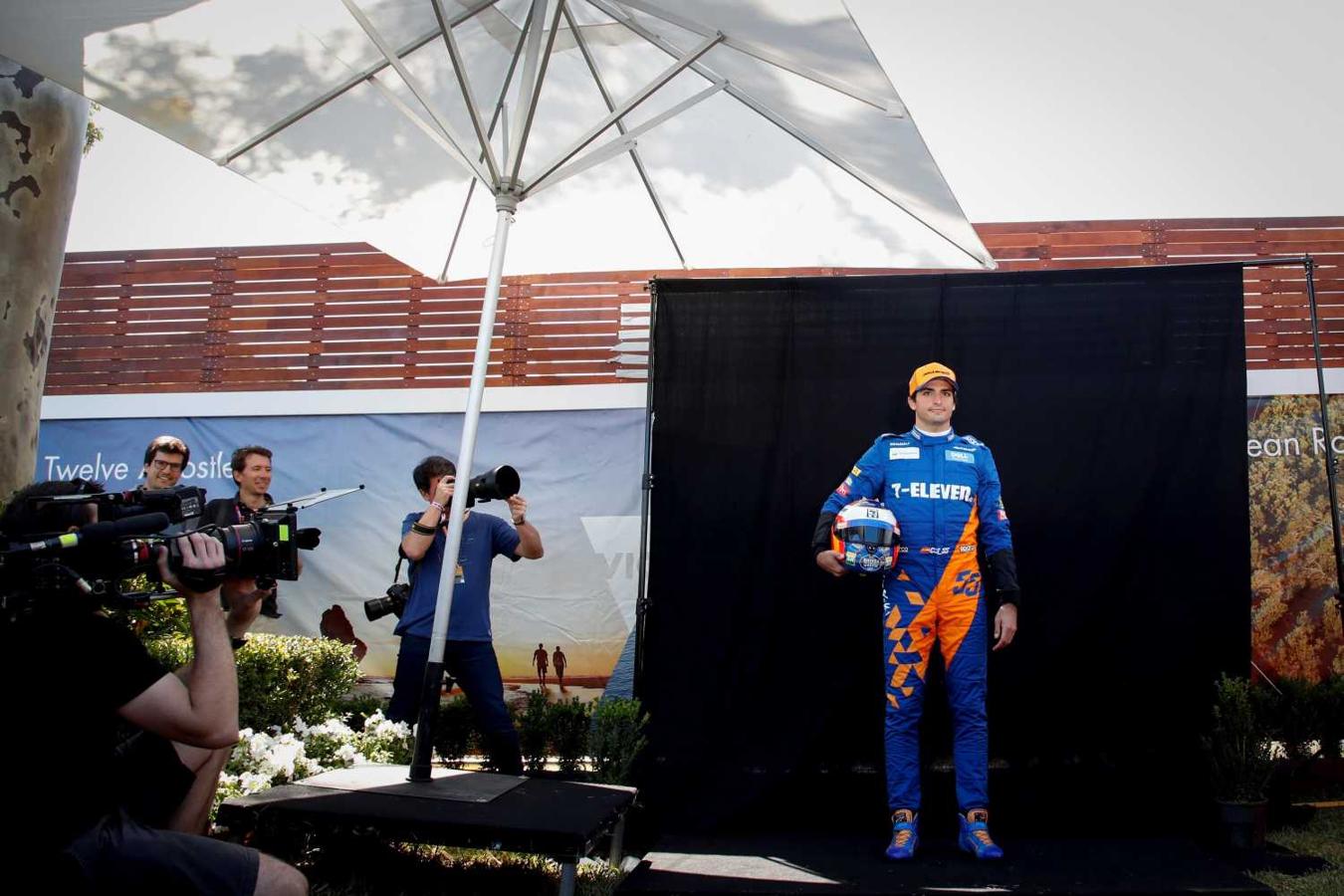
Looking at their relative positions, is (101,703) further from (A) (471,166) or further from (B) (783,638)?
(B) (783,638)

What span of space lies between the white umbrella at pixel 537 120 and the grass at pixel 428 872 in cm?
48

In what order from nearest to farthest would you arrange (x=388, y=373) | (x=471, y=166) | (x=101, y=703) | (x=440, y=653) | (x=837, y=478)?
1. (x=101, y=703)
2. (x=440, y=653)
3. (x=471, y=166)
4. (x=837, y=478)
5. (x=388, y=373)

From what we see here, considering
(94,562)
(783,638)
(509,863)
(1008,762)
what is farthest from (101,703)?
(1008,762)

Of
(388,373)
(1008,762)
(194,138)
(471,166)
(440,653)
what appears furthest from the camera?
(388,373)

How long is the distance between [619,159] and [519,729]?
2.65m

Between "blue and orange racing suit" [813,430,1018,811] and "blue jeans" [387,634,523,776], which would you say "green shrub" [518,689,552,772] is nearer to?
"blue jeans" [387,634,523,776]

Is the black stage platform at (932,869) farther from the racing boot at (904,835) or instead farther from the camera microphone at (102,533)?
the camera microphone at (102,533)

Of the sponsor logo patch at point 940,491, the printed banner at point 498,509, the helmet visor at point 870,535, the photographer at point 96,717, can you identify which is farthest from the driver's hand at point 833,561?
the photographer at point 96,717

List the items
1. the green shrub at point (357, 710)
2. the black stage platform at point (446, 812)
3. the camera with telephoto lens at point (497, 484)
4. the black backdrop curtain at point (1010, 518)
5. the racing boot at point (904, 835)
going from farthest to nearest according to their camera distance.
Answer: the green shrub at point (357, 710)
the black backdrop curtain at point (1010, 518)
the racing boot at point (904, 835)
the camera with telephoto lens at point (497, 484)
the black stage platform at point (446, 812)

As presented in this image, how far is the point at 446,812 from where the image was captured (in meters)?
2.44

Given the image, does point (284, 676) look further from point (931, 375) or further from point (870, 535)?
point (931, 375)

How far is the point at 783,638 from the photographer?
4.06 m

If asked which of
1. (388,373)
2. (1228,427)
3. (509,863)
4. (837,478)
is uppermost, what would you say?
(388,373)

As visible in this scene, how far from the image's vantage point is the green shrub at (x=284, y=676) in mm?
3275
